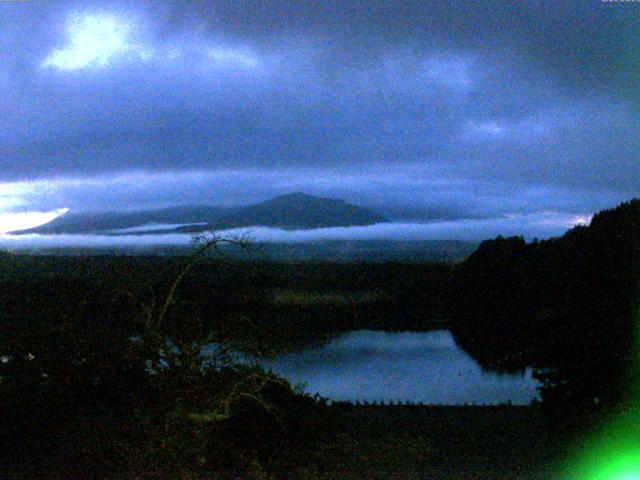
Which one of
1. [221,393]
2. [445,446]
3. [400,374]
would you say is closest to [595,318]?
[445,446]

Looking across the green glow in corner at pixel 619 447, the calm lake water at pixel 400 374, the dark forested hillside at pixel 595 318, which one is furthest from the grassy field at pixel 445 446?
the calm lake water at pixel 400 374

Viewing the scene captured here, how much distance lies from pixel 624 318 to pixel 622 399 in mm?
1019

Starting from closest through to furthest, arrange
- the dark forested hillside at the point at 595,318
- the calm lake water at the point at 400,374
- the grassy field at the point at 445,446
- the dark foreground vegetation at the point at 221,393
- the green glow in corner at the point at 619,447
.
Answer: the dark foreground vegetation at the point at 221,393 < the green glow in corner at the point at 619,447 < the grassy field at the point at 445,446 < the dark forested hillside at the point at 595,318 < the calm lake water at the point at 400,374

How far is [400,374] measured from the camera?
25.6 meters

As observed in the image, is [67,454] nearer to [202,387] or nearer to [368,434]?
[202,387]

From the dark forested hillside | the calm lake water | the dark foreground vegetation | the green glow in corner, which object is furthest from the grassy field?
the calm lake water

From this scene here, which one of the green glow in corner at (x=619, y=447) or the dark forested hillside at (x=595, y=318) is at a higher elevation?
the dark forested hillside at (x=595, y=318)

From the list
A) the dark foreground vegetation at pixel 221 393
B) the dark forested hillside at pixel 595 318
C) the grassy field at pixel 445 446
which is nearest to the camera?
the dark foreground vegetation at pixel 221 393

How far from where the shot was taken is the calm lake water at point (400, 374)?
21.3 m

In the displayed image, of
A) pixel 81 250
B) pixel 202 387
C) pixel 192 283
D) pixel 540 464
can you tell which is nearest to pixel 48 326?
pixel 202 387

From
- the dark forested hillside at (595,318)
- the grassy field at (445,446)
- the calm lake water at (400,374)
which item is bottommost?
the calm lake water at (400,374)

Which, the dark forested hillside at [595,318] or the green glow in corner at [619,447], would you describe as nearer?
the green glow in corner at [619,447]

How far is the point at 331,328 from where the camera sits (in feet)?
127

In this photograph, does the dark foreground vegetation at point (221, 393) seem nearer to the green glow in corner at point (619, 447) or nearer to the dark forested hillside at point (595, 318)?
the dark forested hillside at point (595, 318)
